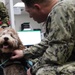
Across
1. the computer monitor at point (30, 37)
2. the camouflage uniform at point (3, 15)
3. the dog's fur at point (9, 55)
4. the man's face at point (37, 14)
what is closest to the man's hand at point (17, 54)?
the dog's fur at point (9, 55)

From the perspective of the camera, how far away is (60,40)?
4.43ft

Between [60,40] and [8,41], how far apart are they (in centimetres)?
84

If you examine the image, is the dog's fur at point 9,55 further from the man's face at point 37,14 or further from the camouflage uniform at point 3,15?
the camouflage uniform at point 3,15

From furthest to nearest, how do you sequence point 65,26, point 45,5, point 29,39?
point 29,39, point 45,5, point 65,26

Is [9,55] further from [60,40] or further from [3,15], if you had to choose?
[3,15]

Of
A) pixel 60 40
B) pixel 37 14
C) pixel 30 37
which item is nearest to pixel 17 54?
pixel 37 14

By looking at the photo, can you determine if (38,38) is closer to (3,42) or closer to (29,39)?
(29,39)

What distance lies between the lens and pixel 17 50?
2.08 meters

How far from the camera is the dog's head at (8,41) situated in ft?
6.82

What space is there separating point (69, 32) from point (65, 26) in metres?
0.04

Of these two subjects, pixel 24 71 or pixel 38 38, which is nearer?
pixel 24 71

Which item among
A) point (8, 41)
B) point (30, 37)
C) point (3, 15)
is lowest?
point (30, 37)

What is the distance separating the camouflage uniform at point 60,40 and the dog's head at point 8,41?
691 millimetres

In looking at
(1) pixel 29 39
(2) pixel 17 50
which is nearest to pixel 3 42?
(2) pixel 17 50
